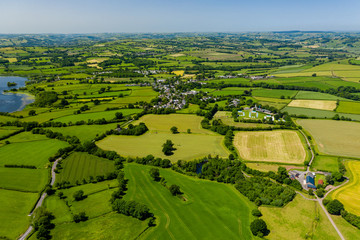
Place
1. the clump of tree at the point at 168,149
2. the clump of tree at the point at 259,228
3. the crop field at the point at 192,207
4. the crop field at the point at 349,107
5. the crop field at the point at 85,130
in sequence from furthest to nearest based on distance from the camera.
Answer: the crop field at the point at 349,107 < the crop field at the point at 85,130 < the clump of tree at the point at 168,149 < the crop field at the point at 192,207 < the clump of tree at the point at 259,228

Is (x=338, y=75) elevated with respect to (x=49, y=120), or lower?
elevated

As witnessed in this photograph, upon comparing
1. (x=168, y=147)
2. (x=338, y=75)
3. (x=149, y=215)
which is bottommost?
(x=149, y=215)

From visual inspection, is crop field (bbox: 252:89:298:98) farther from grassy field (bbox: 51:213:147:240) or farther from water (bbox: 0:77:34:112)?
water (bbox: 0:77:34:112)

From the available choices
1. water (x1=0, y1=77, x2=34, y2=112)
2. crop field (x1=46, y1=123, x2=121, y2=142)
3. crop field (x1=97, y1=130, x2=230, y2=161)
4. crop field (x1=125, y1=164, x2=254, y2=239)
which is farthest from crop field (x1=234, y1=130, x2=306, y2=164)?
water (x1=0, y1=77, x2=34, y2=112)

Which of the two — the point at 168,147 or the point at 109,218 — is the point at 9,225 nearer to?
the point at 109,218

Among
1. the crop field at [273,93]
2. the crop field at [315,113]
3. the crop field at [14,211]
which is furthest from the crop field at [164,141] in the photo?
the crop field at [273,93]

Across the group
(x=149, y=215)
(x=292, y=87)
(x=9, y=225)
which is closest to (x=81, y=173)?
(x=9, y=225)

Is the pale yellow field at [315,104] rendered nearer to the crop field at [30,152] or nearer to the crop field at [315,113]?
the crop field at [315,113]
